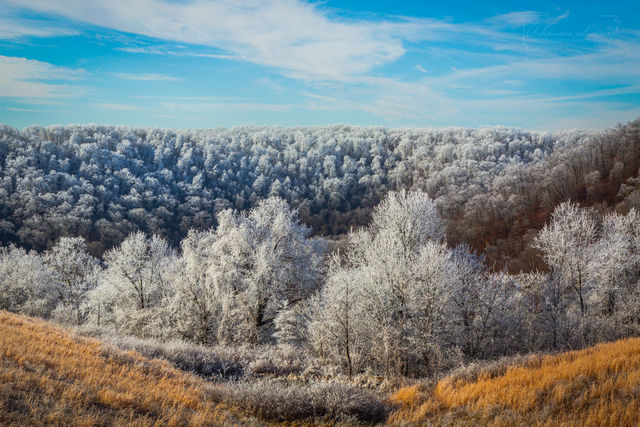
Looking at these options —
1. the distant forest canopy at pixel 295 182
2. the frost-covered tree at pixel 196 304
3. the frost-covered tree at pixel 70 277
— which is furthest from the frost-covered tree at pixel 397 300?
the distant forest canopy at pixel 295 182

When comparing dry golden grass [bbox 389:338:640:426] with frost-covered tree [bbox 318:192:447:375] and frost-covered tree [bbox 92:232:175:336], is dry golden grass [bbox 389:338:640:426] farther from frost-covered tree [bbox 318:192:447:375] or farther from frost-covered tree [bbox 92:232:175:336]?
frost-covered tree [bbox 92:232:175:336]

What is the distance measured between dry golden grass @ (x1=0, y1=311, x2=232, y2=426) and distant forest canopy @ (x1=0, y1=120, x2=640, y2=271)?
64.2m

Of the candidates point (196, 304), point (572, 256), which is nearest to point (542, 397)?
point (196, 304)

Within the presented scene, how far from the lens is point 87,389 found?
26.0 feet

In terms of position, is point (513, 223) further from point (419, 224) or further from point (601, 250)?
point (419, 224)

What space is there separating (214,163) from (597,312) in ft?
562

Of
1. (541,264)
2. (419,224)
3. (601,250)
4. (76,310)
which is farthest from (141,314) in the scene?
(541,264)

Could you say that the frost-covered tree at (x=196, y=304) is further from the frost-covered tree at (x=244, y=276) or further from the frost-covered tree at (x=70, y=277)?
the frost-covered tree at (x=70, y=277)

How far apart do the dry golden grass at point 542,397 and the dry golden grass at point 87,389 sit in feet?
16.8

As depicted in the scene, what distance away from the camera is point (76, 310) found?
35.6 m

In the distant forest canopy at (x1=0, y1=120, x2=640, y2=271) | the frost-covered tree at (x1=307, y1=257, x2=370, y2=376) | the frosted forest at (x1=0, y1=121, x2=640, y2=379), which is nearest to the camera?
the frost-covered tree at (x1=307, y1=257, x2=370, y2=376)

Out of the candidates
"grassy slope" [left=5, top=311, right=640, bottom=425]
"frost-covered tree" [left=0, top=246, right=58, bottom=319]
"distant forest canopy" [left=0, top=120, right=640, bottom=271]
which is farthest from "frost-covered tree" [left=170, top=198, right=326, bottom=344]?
"distant forest canopy" [left=0, top=120, right=640, bottom=271]

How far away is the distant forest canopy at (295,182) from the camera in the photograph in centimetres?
10588

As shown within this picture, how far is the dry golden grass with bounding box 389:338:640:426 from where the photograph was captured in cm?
730
